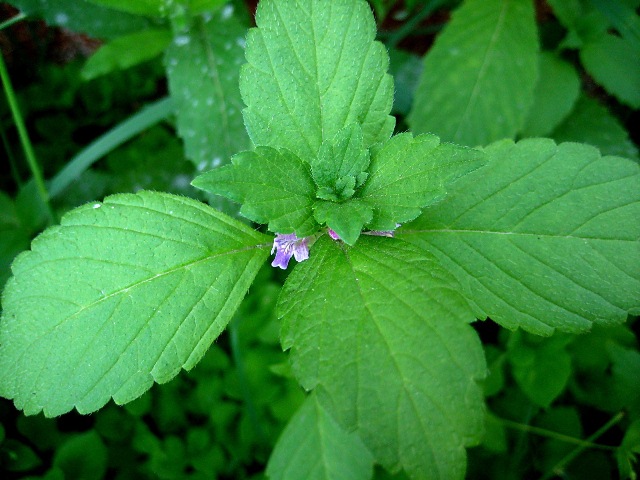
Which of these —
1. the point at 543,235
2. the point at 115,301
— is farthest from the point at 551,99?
the point at 115,301

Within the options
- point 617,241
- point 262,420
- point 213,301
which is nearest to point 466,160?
point 617,241

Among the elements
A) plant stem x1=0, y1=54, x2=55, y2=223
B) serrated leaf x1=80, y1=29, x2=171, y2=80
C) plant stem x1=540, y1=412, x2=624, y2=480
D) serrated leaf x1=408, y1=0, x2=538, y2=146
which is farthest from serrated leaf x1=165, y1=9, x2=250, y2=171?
plant stem x1=540, y1=412, x2=624, y2=480

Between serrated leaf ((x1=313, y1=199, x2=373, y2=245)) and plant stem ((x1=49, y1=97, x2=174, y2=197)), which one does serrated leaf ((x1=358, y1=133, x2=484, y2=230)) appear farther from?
plant stem ((x1=49, y1=97, x2=174, y2=197))

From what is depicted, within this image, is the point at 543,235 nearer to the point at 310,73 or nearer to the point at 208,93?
the point at 310,73

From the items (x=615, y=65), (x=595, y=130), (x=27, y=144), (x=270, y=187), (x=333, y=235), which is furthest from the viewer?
(x=595, y=130)

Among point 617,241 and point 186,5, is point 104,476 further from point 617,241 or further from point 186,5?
point 617,241

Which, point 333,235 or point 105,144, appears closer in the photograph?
point 333,235
